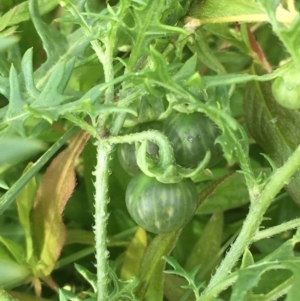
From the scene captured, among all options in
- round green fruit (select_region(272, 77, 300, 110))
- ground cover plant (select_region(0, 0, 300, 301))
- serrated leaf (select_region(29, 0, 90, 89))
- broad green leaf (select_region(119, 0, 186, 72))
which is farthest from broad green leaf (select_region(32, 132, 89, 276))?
round green fruit (select_region(272, 77, 300, 110))

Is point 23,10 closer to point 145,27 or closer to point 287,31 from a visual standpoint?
point 145,27

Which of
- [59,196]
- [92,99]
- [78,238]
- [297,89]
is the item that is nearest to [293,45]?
[297,89]

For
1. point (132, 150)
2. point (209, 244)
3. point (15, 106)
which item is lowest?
point (209, 244)

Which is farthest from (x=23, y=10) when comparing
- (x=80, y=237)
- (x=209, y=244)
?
(x=209, y=244)

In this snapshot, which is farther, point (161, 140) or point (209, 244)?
point (209, 244)

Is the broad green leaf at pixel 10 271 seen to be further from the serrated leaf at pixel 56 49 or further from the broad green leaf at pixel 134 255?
the serrated leaf at pixel 56 49
